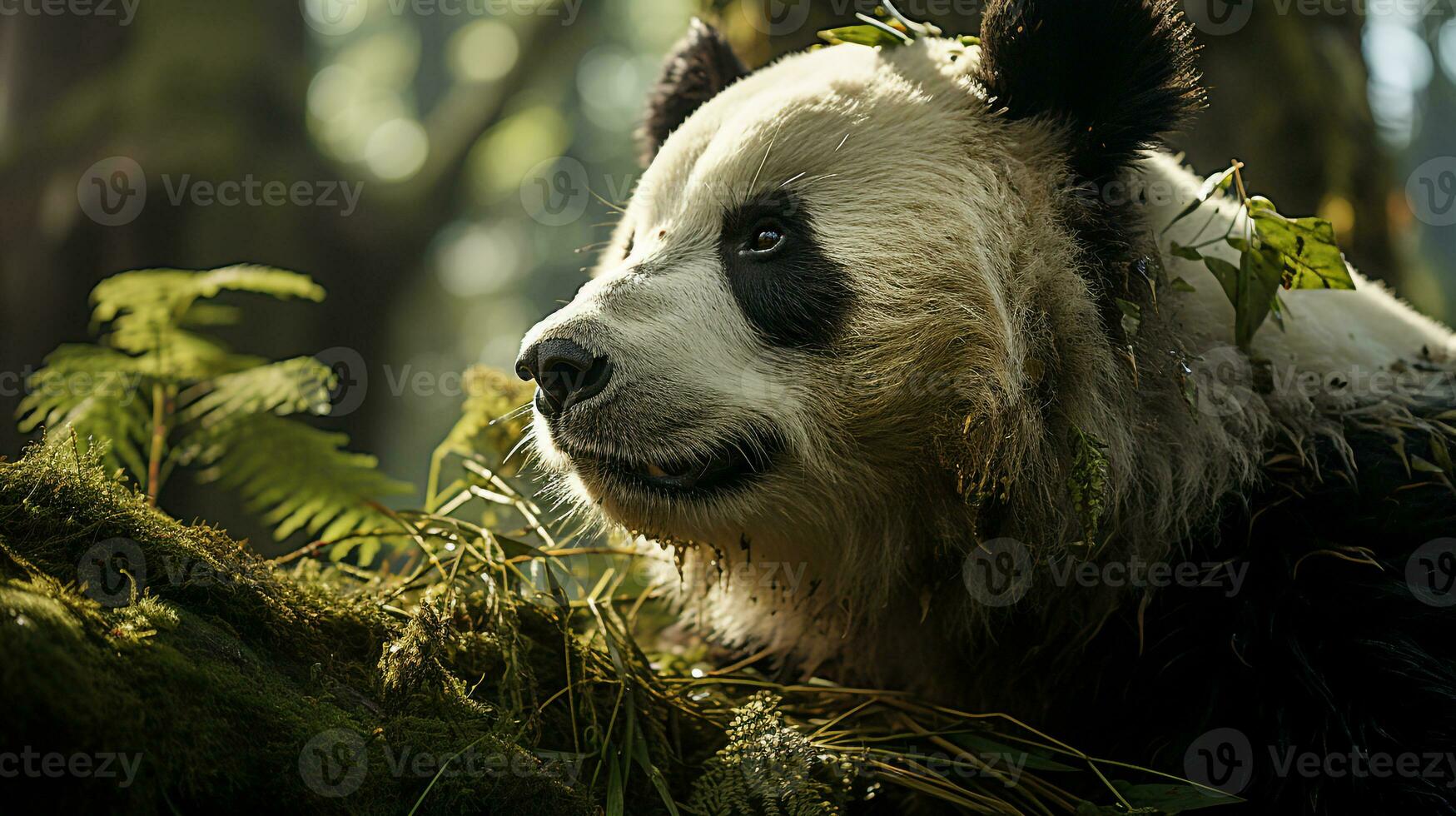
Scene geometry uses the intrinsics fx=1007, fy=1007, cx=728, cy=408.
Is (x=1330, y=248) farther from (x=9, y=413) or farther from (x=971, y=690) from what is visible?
(x=9, y=413)

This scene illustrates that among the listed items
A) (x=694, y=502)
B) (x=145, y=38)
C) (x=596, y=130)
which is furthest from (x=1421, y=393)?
(x=596, y=130)

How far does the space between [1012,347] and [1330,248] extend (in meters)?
0.90

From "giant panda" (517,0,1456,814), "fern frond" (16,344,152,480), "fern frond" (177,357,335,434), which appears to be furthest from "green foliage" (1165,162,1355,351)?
"fern frond" (16,344,152,480)

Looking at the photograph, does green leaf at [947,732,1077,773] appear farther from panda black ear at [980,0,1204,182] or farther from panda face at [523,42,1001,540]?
panda black ear at [980,0,1204,182]

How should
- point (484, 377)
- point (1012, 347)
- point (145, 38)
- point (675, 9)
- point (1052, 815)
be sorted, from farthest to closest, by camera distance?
point (675, 9) < point (145, 38) < point (484, 377) < point (1012, 347) < point (1052, 815)

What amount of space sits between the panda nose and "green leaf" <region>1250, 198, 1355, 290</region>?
170cm

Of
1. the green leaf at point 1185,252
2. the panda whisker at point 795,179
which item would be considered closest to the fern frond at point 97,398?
the panda whisker at point 795,179

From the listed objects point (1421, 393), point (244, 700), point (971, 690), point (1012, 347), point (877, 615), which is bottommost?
point (971, 690)

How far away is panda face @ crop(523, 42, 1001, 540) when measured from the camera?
92.0 inches

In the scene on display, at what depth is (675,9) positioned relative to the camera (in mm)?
9250

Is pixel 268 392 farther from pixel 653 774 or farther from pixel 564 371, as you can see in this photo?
pixel 653 774

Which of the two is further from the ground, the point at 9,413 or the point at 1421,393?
the point at 9,413

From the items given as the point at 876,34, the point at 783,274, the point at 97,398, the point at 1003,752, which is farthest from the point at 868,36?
the point at 97,398

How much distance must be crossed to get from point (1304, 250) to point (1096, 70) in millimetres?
704
